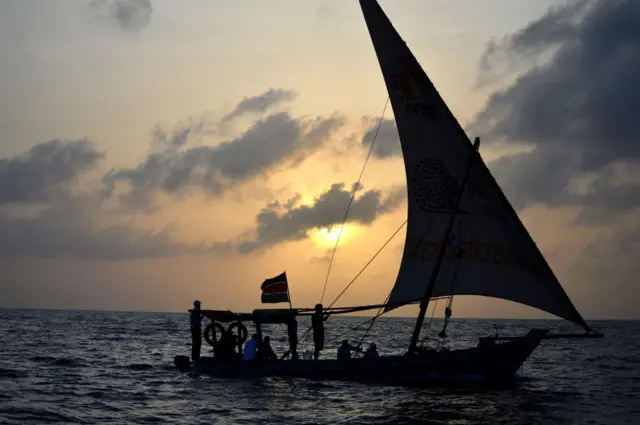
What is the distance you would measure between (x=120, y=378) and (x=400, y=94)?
18297 mm

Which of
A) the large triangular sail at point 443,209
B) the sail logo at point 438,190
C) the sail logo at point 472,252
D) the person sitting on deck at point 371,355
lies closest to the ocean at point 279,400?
the person sitting on deck at point 371,355

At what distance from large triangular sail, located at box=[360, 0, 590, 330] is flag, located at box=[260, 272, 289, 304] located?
179 inches

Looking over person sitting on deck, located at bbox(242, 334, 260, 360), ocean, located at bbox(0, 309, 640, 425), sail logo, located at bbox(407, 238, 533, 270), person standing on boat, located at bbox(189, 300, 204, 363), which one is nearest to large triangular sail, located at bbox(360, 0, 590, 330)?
sail logo, located at bbox(407, 238, 533, 270)

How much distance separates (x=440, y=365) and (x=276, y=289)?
7.22 m

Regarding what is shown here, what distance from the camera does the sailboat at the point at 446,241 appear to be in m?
25.8

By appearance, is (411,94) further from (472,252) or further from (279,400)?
A: (279,400)

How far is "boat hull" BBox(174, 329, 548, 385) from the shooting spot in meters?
27.5

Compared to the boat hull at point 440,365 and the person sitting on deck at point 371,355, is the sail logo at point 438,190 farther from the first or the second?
the person sitting on deck at point 371,355

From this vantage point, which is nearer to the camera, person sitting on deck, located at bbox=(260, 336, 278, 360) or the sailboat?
the sailboat

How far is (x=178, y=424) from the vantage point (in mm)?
21391

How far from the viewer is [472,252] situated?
26.6 meters

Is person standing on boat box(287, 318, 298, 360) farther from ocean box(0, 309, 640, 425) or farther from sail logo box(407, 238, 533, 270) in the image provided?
sail logo box(407, 238, 533, 270)

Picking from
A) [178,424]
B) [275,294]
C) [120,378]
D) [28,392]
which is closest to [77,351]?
[120,378]

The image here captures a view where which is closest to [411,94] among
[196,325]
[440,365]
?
[440,365]
